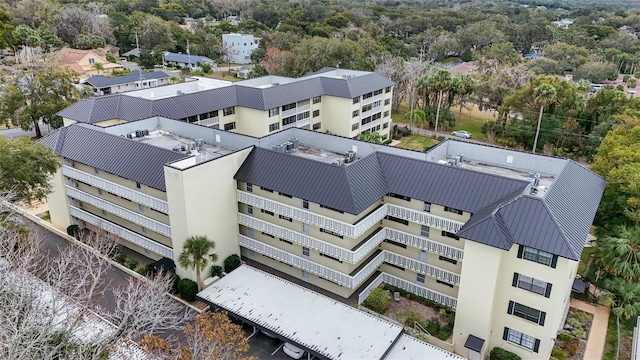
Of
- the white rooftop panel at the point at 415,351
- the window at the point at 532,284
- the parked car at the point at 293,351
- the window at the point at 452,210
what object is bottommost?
the parked car at the point at 293,351

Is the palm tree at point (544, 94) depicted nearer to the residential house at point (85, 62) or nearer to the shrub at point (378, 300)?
the shrub at point (378, 300)

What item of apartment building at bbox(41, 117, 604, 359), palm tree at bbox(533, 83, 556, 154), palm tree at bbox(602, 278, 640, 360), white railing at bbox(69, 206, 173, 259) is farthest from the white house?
palm tree at bbox(602, 278, 640, 360)

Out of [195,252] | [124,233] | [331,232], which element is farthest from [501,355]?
[124,233]

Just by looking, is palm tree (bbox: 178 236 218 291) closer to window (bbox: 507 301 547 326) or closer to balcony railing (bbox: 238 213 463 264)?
balcony railing (bbox: 238 213 463 264)

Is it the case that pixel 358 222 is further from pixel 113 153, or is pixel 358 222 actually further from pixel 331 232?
pixel 113 153

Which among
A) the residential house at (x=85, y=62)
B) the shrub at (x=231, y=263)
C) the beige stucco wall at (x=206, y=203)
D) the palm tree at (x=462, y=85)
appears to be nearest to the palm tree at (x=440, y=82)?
the palm tree at (x=462, y=85)

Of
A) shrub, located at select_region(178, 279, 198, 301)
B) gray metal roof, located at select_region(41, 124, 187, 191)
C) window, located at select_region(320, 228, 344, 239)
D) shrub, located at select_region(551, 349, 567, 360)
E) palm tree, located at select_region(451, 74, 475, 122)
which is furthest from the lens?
palm tree, located at select_region(451, 74, 475, 122)
